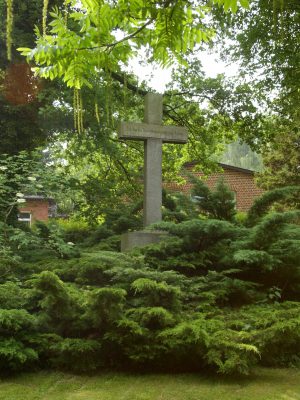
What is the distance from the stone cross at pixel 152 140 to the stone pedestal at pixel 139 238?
1.91 feet

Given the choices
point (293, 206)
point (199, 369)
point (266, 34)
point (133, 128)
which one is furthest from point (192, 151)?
point (199, 369)

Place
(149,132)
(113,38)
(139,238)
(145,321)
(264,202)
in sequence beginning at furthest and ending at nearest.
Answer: (149,132) → (139,238) → (264,202) → (145,321) → (113,38)

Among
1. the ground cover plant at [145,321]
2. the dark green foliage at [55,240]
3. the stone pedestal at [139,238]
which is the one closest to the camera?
the ground cover plant at [145,321]

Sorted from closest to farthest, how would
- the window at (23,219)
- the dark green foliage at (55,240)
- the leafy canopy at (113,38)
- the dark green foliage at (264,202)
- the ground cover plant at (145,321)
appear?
1. the leafy canopy at (113,38)
2. the ground cover plant at (145,321)
3. the dark green foliage at (264,202)
4. the dark green foliage at (55,240)
5. the window at (23,219)

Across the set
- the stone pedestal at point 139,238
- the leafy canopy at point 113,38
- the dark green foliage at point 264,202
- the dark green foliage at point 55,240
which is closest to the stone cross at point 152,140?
the stone pedestal at point 139,238

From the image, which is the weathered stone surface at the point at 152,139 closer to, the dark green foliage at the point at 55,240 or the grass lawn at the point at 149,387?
the dark green foliage at the point at 55,240

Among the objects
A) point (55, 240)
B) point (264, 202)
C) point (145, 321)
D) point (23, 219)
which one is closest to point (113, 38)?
point (145, 321)

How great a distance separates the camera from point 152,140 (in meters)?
8.62

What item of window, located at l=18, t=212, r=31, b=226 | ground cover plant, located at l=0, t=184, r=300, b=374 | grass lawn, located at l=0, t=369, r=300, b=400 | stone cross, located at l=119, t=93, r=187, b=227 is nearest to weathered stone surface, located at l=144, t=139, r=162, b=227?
stone cross, located at l=119, t=93, r=187, b=227

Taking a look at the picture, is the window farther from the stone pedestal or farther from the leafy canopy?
the leafy canopy

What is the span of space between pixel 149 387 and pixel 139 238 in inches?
154

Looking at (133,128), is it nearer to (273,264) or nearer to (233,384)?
(273,264)

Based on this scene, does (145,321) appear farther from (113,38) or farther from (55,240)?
(55,240)

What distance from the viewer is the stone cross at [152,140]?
8315 mm
